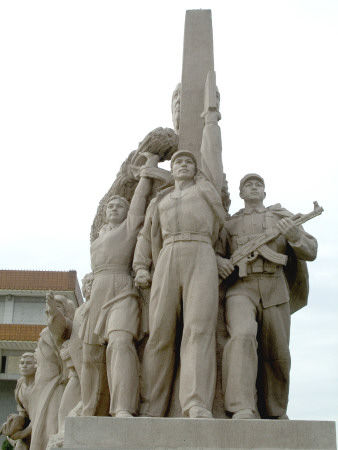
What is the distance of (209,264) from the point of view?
7.98 m

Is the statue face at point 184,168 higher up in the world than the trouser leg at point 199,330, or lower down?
higher up

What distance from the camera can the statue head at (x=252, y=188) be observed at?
8.84 m

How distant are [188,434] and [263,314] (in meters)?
1.78

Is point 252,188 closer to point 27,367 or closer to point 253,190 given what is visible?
point 253,190

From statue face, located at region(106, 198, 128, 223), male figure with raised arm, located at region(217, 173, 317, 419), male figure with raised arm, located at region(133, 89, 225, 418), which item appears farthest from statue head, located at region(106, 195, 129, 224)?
male figure with raised arm, located at region(217, 173, 317, 419)

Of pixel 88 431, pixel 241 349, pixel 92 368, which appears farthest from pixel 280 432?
pixel 92 368

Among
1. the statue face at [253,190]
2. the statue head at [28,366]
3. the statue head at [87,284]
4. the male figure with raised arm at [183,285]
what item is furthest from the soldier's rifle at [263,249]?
the statue head at [28,366]

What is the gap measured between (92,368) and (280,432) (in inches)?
93.9

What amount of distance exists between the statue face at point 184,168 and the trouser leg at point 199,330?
90 centimetres

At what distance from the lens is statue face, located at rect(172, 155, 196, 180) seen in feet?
28.0

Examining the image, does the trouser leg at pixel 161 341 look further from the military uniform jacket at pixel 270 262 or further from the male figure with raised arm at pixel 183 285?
the military uniform jacket at pixel 270 262

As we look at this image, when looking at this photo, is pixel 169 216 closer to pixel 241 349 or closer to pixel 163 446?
pixel 241 349

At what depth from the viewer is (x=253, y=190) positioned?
8852 millimetres

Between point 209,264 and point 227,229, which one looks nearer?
point 209,264
